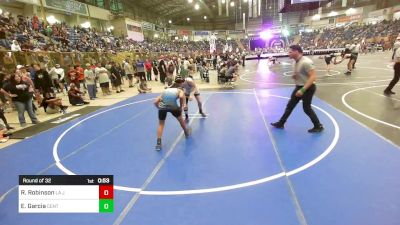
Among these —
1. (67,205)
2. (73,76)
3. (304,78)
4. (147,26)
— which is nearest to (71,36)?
(73,76)

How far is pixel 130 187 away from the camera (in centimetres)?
402

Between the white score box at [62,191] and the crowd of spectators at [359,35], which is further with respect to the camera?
the crowd of spectators at [359,35]

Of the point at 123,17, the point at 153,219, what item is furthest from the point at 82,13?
the point at 153,219

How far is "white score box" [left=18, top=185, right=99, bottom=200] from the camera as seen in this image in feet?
8.21

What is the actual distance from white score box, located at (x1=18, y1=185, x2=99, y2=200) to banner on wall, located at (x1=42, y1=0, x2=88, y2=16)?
26.5m

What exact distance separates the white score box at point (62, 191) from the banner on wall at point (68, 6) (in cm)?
2650

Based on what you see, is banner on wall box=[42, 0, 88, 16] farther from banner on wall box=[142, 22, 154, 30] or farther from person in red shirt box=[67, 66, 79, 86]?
person in red shirt box=[67, 66, 79, 86]

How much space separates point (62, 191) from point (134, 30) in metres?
39.7

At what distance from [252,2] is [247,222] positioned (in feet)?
122

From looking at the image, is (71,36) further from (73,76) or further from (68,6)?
(73,76)

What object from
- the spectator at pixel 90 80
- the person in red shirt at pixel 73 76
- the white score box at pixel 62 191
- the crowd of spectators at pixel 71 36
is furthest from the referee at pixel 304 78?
the crowd of spectators at pixel 71 36

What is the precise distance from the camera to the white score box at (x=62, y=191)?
2.50m

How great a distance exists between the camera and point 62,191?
8.27ft

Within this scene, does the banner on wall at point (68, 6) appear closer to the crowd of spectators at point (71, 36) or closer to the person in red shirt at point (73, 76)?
the crowd of spectators at point (71, 36)
